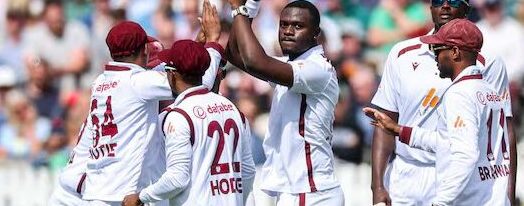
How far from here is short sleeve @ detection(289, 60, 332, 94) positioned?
9.74m

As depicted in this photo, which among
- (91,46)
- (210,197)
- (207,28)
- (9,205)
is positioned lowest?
(9,205)

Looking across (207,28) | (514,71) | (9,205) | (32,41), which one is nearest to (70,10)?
(32,41)

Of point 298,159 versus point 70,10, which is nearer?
point 298,159

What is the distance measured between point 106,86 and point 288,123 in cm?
142

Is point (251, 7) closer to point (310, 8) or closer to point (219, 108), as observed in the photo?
point (310, 8)

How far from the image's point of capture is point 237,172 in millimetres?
9711

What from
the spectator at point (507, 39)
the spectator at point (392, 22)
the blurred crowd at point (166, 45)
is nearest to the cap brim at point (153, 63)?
the blurred crowd at point (166, 45)

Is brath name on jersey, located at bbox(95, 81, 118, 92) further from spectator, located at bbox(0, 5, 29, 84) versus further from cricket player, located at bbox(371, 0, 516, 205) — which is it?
spectator, located at bbox(0, 5, 29, 84)

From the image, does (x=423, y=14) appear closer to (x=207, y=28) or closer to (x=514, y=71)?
(x=514, y=71)

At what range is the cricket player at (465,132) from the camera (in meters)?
8.77

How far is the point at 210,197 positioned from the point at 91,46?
345 inches

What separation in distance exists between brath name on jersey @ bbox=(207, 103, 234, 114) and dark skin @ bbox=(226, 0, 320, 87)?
26 centimetres

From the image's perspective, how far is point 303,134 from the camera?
9.98 meters


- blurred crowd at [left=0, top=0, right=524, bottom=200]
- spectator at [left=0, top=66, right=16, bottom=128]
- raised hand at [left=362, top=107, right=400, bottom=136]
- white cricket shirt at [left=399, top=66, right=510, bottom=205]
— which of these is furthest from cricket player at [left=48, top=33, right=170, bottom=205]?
spectator at [left=0, top=66, right=16, bottom=128]
